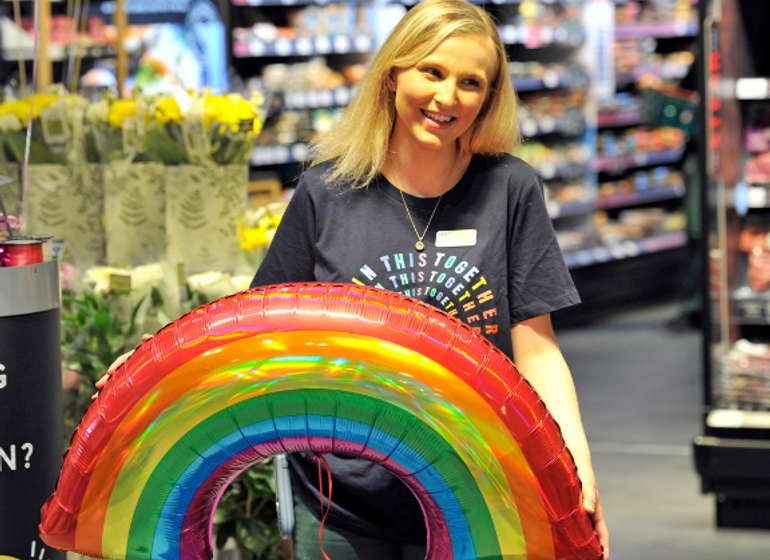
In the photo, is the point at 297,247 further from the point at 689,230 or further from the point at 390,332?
the point at 689,230

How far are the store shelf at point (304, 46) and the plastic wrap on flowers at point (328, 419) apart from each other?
508cm

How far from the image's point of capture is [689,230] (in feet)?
21.6

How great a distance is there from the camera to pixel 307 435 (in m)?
1.12

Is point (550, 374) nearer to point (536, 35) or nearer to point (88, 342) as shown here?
point (88, 342)

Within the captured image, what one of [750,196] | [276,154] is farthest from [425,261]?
[276,154]

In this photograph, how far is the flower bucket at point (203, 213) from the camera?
2.27 metres

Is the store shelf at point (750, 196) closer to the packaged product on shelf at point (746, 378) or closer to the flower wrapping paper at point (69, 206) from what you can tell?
the packaged product on shelf at point (746, 378)

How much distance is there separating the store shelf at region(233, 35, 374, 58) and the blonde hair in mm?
4609

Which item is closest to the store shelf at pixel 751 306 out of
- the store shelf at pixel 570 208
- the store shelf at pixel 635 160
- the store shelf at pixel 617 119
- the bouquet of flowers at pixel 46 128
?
the bouquet of flowers at pixel 46 128

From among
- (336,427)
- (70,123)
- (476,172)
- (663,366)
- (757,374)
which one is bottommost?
(663,366)

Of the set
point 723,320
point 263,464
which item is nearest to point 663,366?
point 723,320

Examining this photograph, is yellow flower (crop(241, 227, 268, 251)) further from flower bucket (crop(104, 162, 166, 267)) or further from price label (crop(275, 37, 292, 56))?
price label (crop(275, 37, 292, 56))

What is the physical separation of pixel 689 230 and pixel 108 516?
6.04 metres

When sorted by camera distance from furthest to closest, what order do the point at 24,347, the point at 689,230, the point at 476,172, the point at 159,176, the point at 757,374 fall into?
1. the point at 689,230
2. the point at 757,374
3. the point at 159,176
4. the point at 476,172
5. the point at 24,347
